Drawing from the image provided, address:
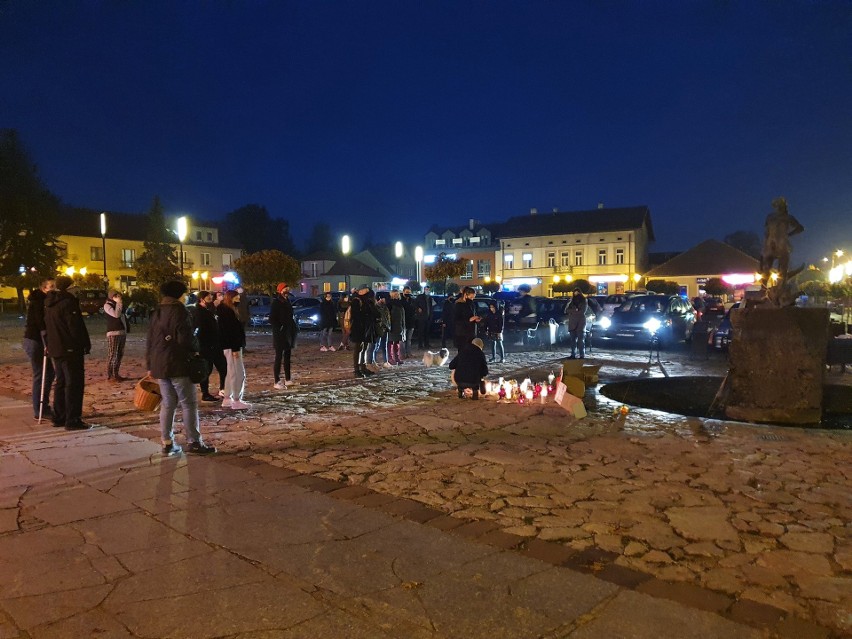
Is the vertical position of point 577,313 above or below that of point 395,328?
above

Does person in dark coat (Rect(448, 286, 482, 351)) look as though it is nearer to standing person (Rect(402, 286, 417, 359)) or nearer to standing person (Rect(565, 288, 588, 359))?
standing person (Rect(402, 286, 417, 359))

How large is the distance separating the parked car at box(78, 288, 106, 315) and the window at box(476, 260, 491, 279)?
39.6 metres

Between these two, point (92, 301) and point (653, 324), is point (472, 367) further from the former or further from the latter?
point (92, 301)

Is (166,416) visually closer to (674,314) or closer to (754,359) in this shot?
(754,359)

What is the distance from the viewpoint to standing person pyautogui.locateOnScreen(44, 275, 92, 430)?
770 centimetres

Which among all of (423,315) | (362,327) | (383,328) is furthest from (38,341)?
(423,315)

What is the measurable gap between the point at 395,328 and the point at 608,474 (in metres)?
9.29

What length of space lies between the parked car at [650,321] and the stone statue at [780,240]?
30.0 feet

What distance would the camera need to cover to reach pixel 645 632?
325 centimetres

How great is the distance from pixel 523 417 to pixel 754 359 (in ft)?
10.9

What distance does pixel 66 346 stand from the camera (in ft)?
25.3

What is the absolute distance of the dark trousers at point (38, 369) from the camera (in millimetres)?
8344

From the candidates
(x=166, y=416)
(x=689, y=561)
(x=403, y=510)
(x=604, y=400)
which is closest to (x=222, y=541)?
(x=403, y=510)

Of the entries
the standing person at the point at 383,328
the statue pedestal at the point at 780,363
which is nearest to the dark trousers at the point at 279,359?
the standing person at the point at 383,328
